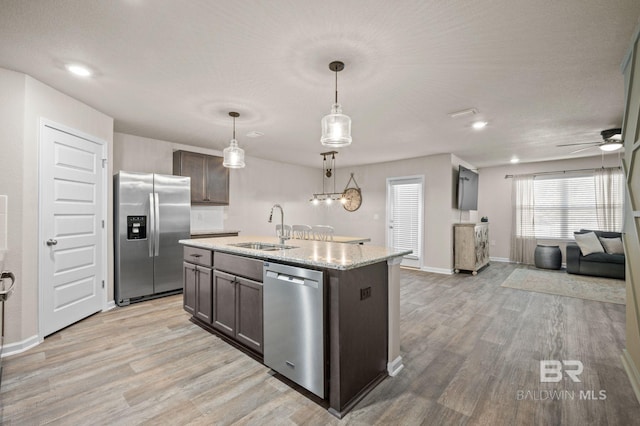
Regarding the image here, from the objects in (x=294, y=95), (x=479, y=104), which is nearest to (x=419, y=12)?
(x=294, y=95)

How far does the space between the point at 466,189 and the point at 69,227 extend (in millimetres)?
6561

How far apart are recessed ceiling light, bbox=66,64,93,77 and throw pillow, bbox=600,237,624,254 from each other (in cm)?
826

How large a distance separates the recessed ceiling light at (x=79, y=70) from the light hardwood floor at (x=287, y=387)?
247 cm

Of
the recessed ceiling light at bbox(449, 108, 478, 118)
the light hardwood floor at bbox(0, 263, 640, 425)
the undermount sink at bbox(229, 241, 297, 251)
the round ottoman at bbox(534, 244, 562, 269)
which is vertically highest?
the recessed ceiling light at bbox(449, 108, 478, 118)

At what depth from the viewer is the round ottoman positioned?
6.10 m

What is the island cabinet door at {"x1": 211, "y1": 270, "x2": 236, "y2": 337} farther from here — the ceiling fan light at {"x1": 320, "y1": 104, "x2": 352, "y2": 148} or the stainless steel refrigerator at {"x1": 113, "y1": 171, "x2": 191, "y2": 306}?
the stainless steel refrigerator at {"x1": 113, "y1": 171, "x2": 191, "y2": 306}

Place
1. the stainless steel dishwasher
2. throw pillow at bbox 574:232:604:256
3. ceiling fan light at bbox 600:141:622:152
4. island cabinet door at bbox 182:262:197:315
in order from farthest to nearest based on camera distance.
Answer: throw pillow at bbox 574:232:604:256
ceiling fan light at bbox 600:141:622:152
island cabinet door at bbox 182:262:197:315
the stainless steel dishwasher

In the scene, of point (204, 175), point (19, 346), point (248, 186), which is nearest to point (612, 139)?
point (248, 186)

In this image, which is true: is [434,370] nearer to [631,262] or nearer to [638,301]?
[638,301]

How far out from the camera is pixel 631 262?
210 cm

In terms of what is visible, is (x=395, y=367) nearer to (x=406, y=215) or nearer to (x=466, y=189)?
(x=406, y=215)

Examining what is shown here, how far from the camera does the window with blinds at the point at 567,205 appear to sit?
582 centimetres

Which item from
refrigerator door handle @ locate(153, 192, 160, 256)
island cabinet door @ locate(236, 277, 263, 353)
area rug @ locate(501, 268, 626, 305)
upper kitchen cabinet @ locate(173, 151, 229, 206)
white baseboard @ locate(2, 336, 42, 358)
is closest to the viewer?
island cabinet door @ locate(236, 277, 263, 353)

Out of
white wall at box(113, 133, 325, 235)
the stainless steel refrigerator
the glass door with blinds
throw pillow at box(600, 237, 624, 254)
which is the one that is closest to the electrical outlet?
the stainless steel refrigerator
